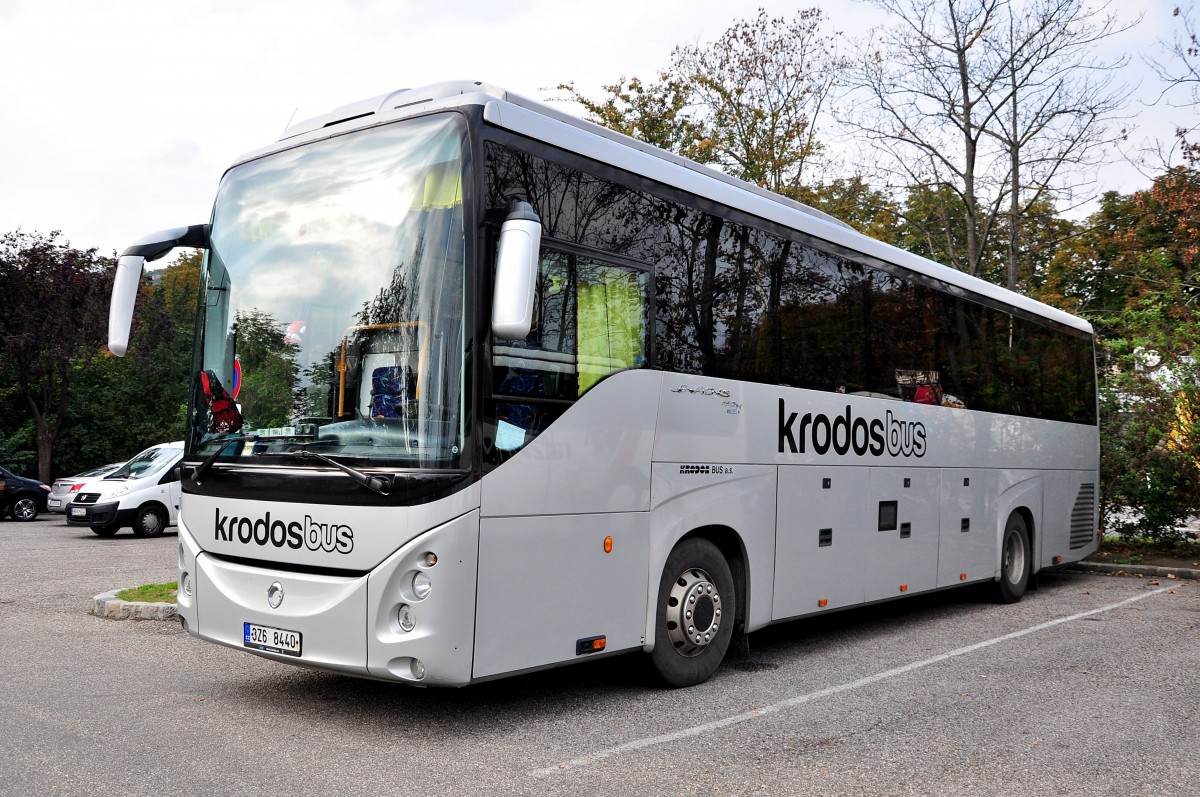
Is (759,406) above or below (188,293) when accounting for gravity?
below

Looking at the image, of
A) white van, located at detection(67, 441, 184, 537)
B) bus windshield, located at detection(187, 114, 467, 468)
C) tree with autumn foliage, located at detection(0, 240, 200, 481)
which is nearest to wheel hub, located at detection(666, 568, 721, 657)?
bus windshield, located at detection(187, 114, 467, 468)

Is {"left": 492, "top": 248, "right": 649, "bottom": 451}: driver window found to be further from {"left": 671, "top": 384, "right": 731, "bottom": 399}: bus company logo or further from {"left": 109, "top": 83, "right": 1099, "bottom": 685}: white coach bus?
{"left": 671, "top": 384, "right": 731, "bottom": 399}: bus company logo

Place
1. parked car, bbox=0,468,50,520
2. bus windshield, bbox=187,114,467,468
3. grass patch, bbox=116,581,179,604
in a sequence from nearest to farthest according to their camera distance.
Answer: bus windshield, bbox=187,114,467,468 → grass patch, bbox=116,581,179,604 → parked car, bbox=0,468,50,520

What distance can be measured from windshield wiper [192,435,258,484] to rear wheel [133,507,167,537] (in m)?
15.3

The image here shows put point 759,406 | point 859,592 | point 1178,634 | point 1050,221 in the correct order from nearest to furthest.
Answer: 1. point 759,406
2. point 859,592
3. point 1178,634
4. point 1050,221

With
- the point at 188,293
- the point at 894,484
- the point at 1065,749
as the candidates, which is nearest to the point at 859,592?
the point at 894,484

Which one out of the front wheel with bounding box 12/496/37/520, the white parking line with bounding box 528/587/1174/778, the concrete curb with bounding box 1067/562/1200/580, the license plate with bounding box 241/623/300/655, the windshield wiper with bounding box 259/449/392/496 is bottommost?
the front wheel with bounding box 12/496/37/520

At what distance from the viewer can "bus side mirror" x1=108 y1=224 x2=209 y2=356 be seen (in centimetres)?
666

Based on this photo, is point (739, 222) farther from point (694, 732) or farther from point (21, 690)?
point (21, 690)

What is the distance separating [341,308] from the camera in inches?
237

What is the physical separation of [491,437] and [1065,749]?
363cm

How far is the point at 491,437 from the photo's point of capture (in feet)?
18.9

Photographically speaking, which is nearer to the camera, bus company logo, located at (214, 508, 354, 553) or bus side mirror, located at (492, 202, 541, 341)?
bus side mirror, located at (492, 202, 541, 341)

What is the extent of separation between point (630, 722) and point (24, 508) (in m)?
23.7
